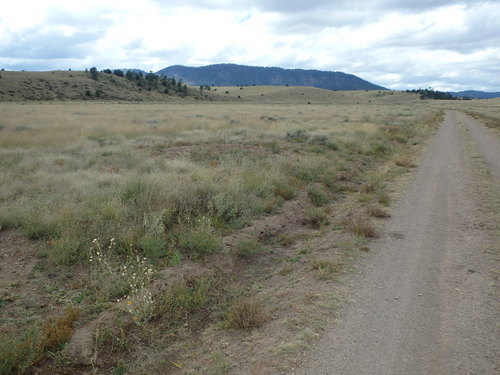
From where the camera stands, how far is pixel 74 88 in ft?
269

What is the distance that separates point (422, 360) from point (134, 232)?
485 centimetres

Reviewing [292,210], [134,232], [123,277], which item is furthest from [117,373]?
[292,210]

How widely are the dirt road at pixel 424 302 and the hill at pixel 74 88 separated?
7780 cm

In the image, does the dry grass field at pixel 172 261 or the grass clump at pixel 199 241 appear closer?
the dry grass field at pixel 172 261

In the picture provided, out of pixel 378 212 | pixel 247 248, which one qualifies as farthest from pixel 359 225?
pixel 247 248

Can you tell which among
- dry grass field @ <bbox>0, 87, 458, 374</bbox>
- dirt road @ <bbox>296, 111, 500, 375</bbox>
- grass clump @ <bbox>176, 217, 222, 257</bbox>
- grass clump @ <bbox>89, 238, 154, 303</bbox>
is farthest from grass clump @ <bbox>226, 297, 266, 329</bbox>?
grass clump @ <bbox>176, 217, 222, 257</bbox>

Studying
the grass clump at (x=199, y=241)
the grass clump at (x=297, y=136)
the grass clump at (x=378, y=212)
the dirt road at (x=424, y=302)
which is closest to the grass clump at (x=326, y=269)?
the dirt road at (x=424, y=302)

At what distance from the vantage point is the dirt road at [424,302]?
3537 mm

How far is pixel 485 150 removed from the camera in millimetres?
18203

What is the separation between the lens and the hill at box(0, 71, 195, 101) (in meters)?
71.4

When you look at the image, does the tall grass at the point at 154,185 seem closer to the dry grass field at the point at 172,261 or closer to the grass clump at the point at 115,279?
the dry grass field at the point at 172,261

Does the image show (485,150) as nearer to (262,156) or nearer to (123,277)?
(262,156)

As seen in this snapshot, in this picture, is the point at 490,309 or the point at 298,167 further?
the point at 298,167

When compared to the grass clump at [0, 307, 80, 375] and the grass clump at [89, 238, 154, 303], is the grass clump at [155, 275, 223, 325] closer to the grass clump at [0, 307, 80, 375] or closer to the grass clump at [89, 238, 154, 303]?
the grass clump at [89, 238, 154, 303]
